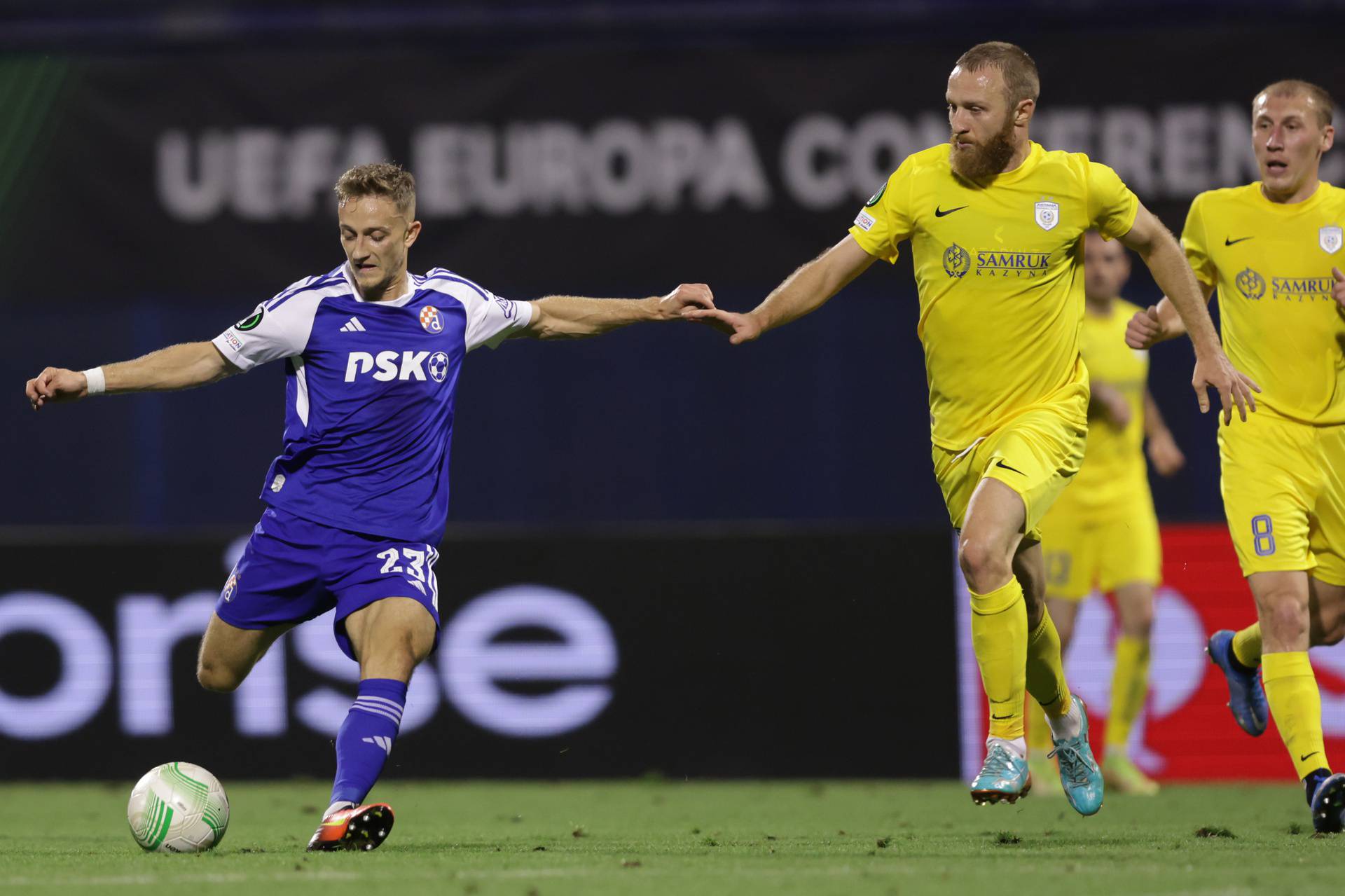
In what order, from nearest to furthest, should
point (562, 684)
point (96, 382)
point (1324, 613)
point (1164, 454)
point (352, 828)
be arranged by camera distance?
point (352, 828) → point (96, 382) → point (1324, 613) → point (1164, 454) → point (562, 684)

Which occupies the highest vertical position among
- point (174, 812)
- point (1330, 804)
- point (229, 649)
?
point (229, 649)

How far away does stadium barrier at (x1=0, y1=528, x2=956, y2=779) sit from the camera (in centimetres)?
1005

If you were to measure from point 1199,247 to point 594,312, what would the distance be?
2.25m

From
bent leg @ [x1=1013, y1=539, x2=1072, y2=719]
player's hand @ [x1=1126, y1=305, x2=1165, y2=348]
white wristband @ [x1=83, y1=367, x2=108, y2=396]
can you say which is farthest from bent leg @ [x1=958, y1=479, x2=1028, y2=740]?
white wristband @ [x1=83, y1=367, x2=108, y2=396]

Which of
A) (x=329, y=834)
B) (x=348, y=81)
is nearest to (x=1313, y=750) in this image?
(x=329, y=834)

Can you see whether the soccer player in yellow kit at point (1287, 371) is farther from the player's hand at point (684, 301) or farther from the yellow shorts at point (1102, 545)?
the yellow shorts at point (1102, 545)

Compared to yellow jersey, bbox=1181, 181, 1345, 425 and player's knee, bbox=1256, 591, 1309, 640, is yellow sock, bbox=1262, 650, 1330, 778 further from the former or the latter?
yellow jersey, bbox=1181, 181, 1345, 425

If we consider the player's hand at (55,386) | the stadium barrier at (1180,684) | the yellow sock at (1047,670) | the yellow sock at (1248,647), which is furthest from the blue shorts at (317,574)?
the stadium barrier at (1180,684)

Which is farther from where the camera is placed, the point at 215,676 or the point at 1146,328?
the point at 1146,328

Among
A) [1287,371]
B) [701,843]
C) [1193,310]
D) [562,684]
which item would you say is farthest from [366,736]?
[562,684]

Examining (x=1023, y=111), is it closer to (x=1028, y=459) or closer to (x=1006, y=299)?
(x=1006, y=299)

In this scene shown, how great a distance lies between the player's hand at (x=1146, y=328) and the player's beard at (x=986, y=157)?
913 mm

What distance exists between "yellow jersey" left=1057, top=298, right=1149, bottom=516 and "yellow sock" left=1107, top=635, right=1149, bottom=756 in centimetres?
70

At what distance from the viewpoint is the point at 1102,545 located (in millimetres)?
9547
